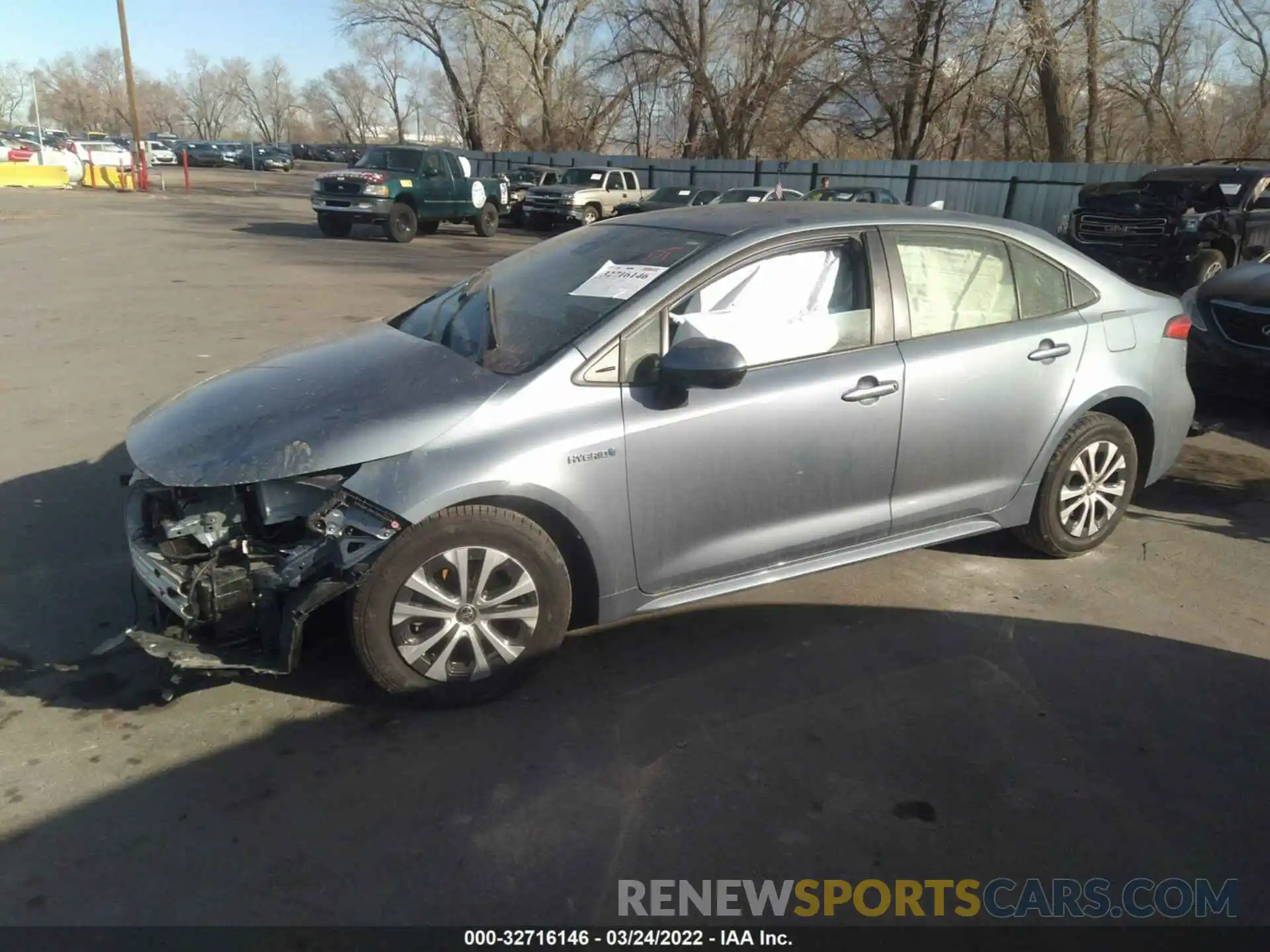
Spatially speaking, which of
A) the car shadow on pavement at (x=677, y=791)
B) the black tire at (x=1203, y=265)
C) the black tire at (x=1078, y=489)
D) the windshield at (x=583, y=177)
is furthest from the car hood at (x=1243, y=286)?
the windshield at (x=583, y=177)

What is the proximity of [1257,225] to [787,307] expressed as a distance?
44.0 ft

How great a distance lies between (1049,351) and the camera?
13.8 feet

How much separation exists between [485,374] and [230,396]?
104 centimetres

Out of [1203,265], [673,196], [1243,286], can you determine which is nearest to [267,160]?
[673,196]

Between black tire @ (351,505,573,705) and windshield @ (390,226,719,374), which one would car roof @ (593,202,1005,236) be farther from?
black tire @ (351,505,573,705)

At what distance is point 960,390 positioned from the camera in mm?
3965

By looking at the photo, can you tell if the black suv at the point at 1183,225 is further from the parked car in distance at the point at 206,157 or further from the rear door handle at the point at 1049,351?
the parked car in distance at the point at 206,157

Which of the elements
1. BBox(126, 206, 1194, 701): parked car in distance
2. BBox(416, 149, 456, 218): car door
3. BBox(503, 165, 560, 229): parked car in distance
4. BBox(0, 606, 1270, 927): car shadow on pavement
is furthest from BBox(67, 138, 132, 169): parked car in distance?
BBox(0, 606, 1270, 927): car shadow on pavement

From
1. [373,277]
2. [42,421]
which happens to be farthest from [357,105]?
[42,421]

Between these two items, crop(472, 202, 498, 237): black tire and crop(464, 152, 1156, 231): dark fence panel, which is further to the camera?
crop(472, 202, 498, 237): black tire

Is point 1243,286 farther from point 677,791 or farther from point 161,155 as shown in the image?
point 161,155

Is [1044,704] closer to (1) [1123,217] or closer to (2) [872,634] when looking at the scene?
(2) [872,634]

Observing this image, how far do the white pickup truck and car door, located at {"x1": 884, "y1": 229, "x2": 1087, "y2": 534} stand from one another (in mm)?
21486

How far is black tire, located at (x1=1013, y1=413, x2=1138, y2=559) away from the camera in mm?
4379
